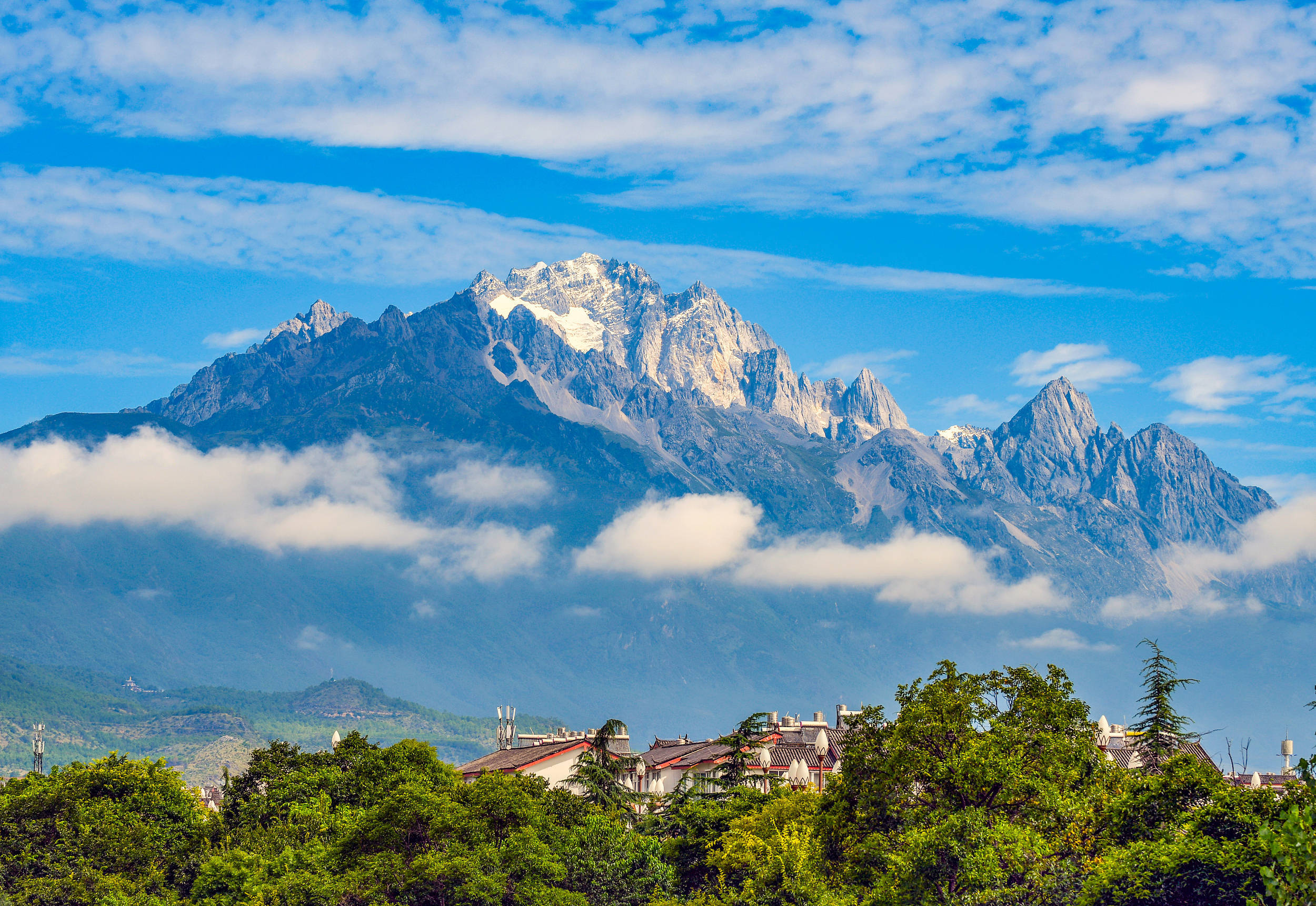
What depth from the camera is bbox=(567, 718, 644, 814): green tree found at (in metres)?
112

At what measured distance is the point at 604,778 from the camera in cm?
11444

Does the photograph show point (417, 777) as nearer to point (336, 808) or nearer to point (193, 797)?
point (336, 808)

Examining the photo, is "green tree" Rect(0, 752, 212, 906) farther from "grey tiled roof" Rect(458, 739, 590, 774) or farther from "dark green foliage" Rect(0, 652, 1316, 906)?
"grey tiled roof" Rect(458, 739, 590, 774)

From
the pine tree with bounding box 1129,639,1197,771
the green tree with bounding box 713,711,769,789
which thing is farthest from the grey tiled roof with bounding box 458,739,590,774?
the pine tree with bounding box 1129,639,1197,771

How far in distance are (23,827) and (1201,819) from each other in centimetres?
7971

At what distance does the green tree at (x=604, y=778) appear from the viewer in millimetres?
111812

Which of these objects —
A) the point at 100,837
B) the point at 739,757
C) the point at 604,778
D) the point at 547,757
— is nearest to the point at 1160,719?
the point at 739,757

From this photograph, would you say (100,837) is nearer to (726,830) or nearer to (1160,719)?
(726,830)

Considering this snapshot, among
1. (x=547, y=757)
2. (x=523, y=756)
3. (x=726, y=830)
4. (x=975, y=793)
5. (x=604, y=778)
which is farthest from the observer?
(x=523, y=756)

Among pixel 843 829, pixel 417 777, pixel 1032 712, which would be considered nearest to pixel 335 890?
pixel 417 777

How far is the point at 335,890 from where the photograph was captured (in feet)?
262

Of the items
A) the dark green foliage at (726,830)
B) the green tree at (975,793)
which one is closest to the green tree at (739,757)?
the dark green foliage at (726,830)

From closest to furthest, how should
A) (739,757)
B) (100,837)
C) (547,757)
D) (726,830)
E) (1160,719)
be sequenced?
1. (1160,719)
2. (726,830)
3. (100,837)
4. (739,757)
5. (547,757)

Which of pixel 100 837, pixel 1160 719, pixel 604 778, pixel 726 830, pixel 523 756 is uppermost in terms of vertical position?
pixel 523 756
